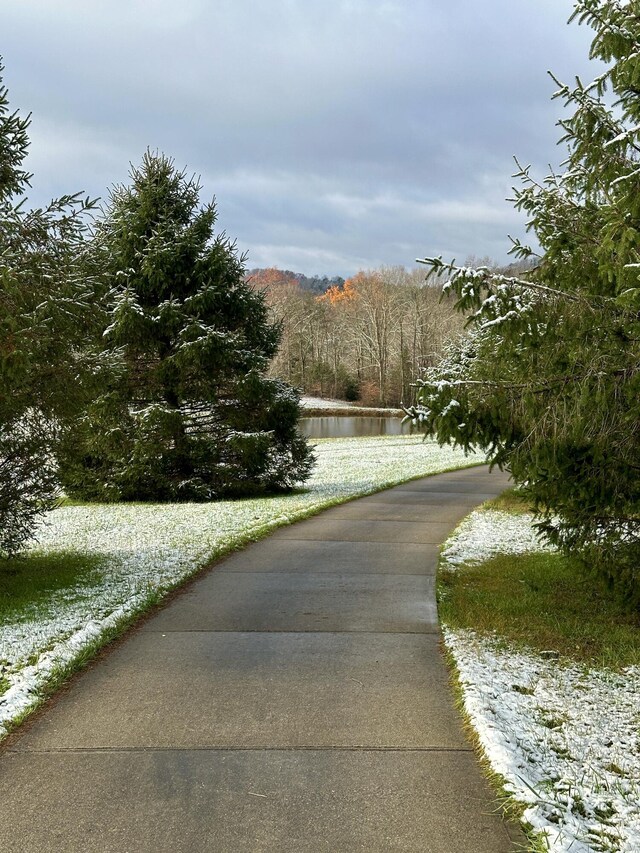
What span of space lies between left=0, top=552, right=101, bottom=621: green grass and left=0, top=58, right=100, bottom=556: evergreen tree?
1.86ft

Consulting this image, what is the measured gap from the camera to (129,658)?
5289 millimetres

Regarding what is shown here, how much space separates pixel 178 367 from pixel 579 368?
10.6m

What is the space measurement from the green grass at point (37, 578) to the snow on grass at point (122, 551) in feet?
0.34

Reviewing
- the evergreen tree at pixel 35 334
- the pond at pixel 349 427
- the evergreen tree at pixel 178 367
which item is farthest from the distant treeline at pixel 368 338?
the evergreen tree at pixel 35 334

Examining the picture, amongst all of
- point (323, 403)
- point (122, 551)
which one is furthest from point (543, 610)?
point (323, 403)

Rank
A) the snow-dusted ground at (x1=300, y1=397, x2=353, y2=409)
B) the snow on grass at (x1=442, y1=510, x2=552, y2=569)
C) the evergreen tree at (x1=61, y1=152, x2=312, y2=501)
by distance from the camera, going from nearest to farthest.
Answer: the snow on grass at (x1=442, y1=510, x2=552, y2=569)
the evergreen tree at (x1=61, y1=152, x2=312, y2=501)
the snow-dusted ground at (x1=300, y1=397, x2=353, y2=409)

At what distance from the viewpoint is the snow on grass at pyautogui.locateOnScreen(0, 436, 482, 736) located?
17.2ft

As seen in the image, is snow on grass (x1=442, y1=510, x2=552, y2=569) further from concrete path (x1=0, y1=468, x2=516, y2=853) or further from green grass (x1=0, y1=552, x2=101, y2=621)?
green grass (x1=0, y1=552, x2=101, y2=621)

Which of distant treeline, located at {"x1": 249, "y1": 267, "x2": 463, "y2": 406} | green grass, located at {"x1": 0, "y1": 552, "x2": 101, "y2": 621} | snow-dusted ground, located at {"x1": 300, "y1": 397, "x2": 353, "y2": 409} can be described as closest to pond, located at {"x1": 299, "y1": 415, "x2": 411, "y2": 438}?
snow-dusted ground, located at {"x1": 300, "y1": 397, "x2": 353, "y2": 409}

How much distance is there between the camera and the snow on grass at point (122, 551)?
524 centimetres

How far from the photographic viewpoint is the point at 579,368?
5.77 metres

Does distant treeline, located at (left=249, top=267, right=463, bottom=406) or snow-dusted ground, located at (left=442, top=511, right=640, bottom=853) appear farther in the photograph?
distant treeline, located at (left=249, top=267, right=463, bottom=406)

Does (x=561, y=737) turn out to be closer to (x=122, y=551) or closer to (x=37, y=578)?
(x=37, y=578)

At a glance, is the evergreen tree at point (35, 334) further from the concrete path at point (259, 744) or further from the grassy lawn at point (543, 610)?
the grassy lawn at point (543, 610)
